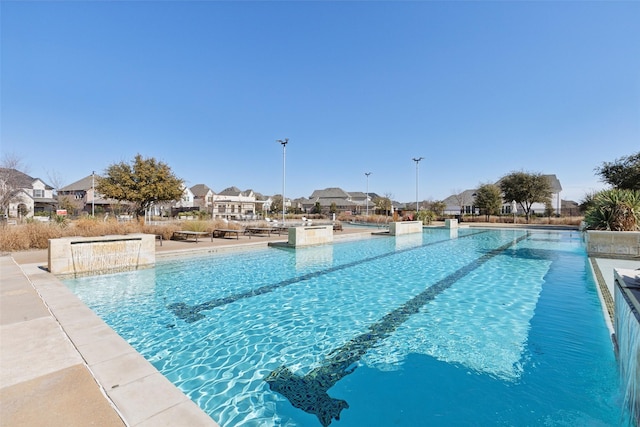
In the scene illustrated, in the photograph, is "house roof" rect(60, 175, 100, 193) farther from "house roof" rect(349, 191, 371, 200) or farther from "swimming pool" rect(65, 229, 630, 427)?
"house roof" rect(349, 191, 371, 200)

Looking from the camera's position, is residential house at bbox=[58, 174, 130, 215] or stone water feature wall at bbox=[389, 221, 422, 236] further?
residential house at bbox=[58, 174, 130, 215]

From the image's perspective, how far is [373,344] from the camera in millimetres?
4395

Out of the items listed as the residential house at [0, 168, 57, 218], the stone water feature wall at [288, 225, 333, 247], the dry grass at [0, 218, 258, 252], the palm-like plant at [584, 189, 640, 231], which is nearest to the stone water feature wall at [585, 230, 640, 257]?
the palm-like plant at [584, 189, 640, 231]

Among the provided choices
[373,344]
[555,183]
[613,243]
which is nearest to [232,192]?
[555,183]

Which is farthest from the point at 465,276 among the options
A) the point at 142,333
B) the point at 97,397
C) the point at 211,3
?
the point at 211,3

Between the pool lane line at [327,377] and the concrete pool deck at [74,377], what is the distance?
3.86ft

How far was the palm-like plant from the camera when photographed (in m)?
11.4

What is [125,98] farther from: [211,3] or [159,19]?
[211,3]

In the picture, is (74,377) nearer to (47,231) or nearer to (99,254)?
(99,254)

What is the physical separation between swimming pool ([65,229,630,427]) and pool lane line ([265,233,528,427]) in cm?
2

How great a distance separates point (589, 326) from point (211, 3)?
1645cm

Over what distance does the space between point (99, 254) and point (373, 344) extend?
8544mm

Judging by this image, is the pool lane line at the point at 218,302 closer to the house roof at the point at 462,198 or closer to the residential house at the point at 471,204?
the residential house at the point at 471,204

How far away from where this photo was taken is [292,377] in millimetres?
3492
